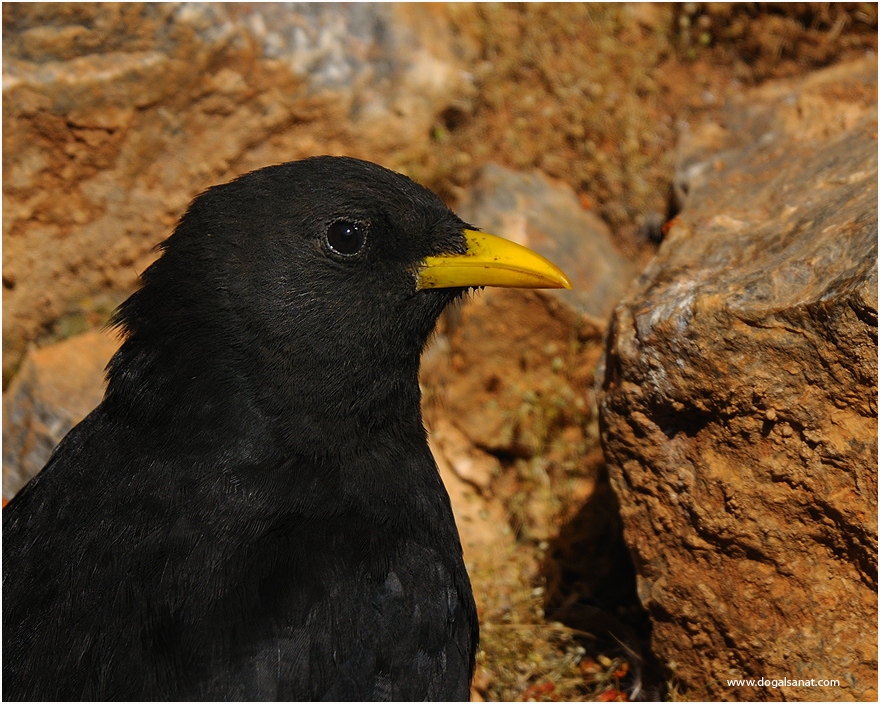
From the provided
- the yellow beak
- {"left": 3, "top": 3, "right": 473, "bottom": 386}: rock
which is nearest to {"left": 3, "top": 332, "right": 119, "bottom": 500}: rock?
{"left": 3, "top": 3, "right": 473, "bottom": 386}: rock

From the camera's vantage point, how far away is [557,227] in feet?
20.1

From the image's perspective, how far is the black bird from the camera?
279 cm

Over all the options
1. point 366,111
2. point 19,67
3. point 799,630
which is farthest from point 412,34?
point 799,630

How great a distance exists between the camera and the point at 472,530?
5500 millimetres

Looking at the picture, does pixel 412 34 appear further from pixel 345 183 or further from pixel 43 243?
pixel 345 183

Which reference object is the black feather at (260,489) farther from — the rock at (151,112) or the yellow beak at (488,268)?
the rock at (151,112)

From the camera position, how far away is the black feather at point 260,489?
2793 millimetres

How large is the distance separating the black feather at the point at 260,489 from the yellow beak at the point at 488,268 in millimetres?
62

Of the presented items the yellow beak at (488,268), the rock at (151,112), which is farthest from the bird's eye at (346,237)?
the rock at (151,112)

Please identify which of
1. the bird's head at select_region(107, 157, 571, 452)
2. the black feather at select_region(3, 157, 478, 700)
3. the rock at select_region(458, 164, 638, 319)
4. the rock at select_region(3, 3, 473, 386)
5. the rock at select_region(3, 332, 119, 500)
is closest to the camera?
the black feather at select_region(3, 157, 478, 700)

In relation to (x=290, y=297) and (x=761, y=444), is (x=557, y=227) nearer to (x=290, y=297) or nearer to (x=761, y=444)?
(x=761, y=444)

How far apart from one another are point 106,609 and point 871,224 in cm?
327

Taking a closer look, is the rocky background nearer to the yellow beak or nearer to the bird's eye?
the yellow beak

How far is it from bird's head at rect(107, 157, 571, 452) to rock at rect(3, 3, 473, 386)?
8.95 feet
